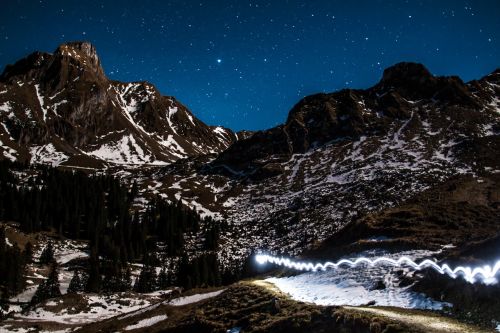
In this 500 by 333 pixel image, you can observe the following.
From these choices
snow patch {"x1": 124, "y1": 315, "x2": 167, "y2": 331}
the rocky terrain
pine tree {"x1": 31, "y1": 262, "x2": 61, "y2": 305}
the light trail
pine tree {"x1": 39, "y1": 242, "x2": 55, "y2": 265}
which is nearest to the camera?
the light trail

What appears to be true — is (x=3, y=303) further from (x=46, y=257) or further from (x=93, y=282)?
(x=46, y=257)

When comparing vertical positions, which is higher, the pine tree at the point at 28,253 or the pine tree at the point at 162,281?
the pine tree at the point at 28,253

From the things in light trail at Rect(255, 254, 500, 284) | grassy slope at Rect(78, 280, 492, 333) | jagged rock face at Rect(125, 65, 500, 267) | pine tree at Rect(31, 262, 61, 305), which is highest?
jagged rock face at Rect(125, 65, 500, 267)

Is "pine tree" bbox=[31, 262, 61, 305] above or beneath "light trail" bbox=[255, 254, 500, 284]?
beneath

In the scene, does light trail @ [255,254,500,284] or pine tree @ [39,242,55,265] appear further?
pine tree @ [39,242,55,265]

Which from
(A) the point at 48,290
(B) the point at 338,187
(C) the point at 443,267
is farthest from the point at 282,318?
(B) the point at 338,187

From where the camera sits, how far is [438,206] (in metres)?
57.2

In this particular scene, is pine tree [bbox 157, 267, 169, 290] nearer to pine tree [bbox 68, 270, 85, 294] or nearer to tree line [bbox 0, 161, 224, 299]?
tree line [bbox 0, 161, 224, 299]

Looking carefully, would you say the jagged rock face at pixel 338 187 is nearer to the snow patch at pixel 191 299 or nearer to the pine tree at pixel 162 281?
the pine tree at pixel 162 281

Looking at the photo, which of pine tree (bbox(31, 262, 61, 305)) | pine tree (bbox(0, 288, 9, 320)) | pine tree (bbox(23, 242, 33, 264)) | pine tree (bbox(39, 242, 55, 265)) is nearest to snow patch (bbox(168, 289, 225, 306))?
pine tree (bbox(0, 288, 9, 320))

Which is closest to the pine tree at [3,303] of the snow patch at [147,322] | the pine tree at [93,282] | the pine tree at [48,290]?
the pine tree at [48,290]

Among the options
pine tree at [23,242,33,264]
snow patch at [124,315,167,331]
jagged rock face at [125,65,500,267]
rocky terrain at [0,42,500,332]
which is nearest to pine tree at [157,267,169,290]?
rocky terrain at [0,42,500,332]

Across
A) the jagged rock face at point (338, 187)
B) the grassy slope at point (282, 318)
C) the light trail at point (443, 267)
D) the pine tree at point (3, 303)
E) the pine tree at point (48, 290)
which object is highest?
the jagged rock face at point (338, 187)

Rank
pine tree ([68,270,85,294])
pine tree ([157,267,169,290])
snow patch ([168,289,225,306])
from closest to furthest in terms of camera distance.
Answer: snow patch ([168,289,225,306]), pine tree ([68,270,85,294]), pine tree ([157,267,169,290])
